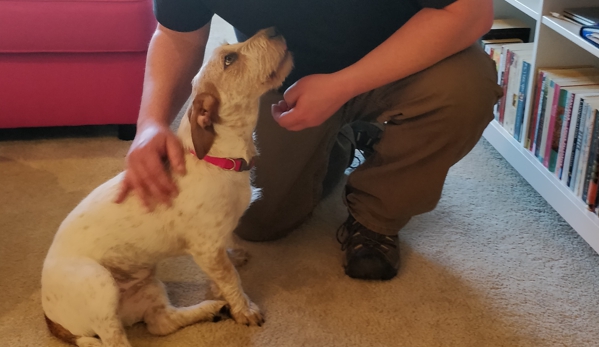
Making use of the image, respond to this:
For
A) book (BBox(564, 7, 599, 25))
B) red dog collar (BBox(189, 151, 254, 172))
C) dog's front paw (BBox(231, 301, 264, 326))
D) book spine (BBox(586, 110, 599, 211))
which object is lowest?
dog's front paw (BBox(231, 301, 264, 326))

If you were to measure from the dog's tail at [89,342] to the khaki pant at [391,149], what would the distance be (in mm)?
479

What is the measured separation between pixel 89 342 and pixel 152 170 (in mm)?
349

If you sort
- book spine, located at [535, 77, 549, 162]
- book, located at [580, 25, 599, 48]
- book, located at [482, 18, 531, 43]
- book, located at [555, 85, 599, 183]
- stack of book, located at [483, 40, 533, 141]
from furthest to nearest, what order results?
book, located at [482, 18, 531, 43], stack of book, located at [483, 40, 533, 141], book spine, located at [535, 77, 549, 162], book, located at [555, 85, 599, 183], book, located at [580, 25, 599, 48]

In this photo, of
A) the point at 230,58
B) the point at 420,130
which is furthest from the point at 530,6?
the point at 230,58

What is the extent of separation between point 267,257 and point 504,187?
29.6 inches

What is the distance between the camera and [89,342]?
1108 millimetres

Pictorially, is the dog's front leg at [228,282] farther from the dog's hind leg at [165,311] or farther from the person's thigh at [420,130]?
the person's thigh at [420,130]

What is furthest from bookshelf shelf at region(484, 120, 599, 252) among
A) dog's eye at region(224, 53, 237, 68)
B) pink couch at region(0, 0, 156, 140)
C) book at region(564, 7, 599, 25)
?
pink couch at region(0, 0, 156, 140)

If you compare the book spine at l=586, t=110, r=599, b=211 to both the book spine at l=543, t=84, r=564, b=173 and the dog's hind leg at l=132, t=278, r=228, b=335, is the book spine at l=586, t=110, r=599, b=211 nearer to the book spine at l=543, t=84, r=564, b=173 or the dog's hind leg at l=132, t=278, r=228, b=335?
the book spine at l=543, t=84, r=564, b=173

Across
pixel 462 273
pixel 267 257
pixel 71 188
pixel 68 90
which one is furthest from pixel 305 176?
pixel 68 90

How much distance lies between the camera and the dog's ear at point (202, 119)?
104 cm

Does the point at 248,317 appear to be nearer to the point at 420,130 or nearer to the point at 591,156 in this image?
the point at 420,130

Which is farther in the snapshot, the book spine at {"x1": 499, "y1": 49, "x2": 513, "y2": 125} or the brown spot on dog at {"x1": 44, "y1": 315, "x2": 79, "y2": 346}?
the book spine at {"x1": 499, "y1": 49, "x2": 513, "y2": 125}

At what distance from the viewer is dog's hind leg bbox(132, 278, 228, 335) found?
120 centimetres
